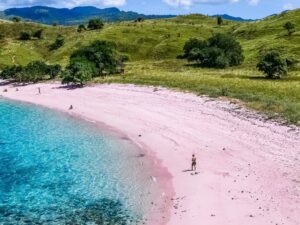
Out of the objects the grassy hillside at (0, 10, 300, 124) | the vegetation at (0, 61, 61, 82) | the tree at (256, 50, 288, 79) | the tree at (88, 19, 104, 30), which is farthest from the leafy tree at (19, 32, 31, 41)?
the tree at (256, 50, 288, 79)

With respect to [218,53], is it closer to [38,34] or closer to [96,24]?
[96,24]

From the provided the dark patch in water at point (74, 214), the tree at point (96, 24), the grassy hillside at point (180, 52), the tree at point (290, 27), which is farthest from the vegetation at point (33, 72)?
the tree at point (290, 27)

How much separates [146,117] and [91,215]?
3703 cm

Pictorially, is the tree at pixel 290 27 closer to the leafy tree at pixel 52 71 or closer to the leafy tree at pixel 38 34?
the leafy tree at pixel 52 71

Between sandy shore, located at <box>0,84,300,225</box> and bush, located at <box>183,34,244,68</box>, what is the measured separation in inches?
1691

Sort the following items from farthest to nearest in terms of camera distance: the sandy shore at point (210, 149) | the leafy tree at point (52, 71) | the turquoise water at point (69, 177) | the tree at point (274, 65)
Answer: the leafy tree at point (52, 71)
the tree at point (274, 65)
the turquoise water at point (69, 177)
the sandy shore at point (210, 149)

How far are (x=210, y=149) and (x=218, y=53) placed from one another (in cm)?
8336

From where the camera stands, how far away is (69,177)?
161 feet

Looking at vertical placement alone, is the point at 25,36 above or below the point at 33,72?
above

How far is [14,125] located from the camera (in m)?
76.4

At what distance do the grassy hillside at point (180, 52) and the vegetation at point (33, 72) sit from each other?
1964 centimetres

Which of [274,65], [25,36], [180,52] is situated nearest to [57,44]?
[25,36]

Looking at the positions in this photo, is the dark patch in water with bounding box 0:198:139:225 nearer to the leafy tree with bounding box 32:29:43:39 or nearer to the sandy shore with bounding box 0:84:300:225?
the sandy shore with bounding box 0:84:300:225

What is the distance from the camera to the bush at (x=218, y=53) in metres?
133
